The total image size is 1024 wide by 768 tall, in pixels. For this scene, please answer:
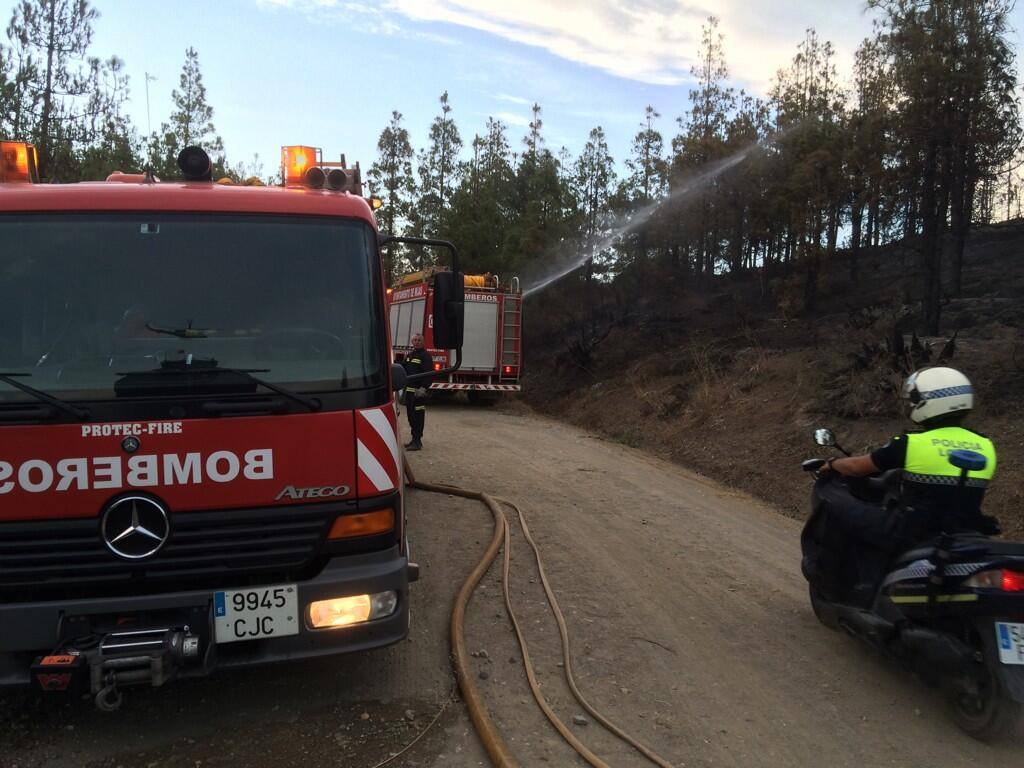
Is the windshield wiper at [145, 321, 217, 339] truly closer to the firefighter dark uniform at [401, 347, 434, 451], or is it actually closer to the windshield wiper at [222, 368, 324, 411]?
the windshield wiper at [222, 368, 324, 411]

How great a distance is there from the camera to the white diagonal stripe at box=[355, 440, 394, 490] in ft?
11.0

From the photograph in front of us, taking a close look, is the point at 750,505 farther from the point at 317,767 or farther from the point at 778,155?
the point at 778,155

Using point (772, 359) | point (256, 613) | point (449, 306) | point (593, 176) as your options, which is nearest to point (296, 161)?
point (449, 306)

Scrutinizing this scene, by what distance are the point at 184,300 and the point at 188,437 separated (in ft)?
A: 2.24

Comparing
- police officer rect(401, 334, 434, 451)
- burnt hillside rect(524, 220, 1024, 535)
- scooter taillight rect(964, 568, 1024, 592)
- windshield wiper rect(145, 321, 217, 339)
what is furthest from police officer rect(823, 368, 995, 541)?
police officer rect(401, 334, 434, 451)

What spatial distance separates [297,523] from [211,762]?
1.04 meters

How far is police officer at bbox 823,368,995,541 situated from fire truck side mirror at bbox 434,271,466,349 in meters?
2.28

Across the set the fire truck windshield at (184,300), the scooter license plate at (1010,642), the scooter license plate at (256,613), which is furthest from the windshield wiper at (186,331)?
the scooter license plate at (1010,642)

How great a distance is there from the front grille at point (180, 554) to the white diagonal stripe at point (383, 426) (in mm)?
322

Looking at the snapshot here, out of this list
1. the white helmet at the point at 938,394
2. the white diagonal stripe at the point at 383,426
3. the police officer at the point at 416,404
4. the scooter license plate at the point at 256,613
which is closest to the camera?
the scooter license plate at the point at 256,613

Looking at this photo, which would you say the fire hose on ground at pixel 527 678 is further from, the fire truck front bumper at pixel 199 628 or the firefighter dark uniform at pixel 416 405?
the firefighter dark uniform at pixel 416 405

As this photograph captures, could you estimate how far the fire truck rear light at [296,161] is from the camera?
4.34 meters

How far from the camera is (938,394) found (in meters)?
3.74

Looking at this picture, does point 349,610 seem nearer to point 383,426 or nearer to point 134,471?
point 383,426
